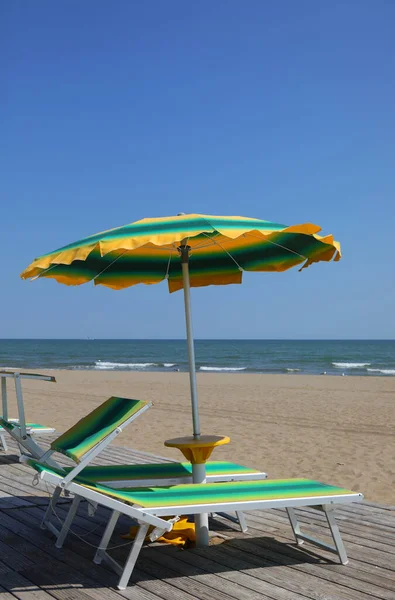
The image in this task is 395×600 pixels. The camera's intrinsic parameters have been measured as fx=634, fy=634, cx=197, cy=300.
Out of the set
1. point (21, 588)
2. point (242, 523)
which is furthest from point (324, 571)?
point (21, 588)

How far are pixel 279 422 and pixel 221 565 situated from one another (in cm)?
868

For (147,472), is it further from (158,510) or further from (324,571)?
(324,571)

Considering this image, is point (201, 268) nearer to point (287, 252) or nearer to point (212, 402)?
point (287, 252)

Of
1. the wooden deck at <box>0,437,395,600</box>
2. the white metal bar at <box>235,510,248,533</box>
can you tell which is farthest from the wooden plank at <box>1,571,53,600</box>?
the white metal bar at <box>235,510,248,533</box>

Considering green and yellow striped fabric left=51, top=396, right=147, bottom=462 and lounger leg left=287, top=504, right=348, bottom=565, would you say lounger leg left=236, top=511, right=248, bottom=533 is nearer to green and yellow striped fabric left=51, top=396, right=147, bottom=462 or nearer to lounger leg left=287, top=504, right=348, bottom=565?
lounger leg left=287, top=504, right=348, bottom=565

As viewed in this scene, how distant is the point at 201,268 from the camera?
498cm

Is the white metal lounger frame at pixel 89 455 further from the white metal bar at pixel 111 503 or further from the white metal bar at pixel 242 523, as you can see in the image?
the white metal bar at pixel 242 523

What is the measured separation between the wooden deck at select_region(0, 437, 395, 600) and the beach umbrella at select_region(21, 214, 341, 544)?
1.92 feet

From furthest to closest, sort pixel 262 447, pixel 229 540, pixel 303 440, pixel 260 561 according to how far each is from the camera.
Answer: pixel 303 440, pixel 262 447, pixel 229 540, pixel 260 561

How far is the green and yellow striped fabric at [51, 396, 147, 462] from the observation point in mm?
3207

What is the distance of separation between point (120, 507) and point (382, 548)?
5.15ft

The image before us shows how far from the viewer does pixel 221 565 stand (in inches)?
130

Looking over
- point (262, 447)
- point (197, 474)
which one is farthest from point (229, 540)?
point (262, 447)

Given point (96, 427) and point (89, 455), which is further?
point (96, 427)
